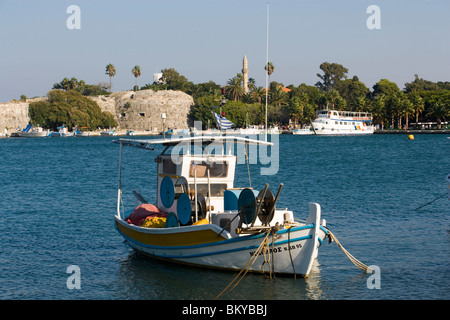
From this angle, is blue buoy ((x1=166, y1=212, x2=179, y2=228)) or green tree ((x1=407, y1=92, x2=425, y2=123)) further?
green tree ((x1=407, y1=92, x2=425, y2=123))

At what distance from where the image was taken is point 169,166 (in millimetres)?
21328

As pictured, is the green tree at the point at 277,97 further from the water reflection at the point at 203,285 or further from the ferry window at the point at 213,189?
the water reflection at the point at 203,285

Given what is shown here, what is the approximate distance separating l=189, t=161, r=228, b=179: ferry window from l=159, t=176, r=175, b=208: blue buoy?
0.84m

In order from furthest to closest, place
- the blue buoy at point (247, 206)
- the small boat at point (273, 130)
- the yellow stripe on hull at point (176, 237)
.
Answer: the small boat at point (273, 130) < the yellow stripe on hull at point (176, 237) < the blue buoy at point (247, 206)

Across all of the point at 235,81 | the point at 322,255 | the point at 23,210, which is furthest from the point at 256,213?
the point at 235,81

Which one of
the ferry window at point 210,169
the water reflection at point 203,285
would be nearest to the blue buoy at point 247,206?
the water reflection at point 203,285

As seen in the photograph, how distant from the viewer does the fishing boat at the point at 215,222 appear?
17156 mm

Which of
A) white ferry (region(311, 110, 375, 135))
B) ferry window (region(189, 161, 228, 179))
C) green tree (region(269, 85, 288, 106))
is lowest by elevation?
ferry window (region(189, 161, 228, 179))

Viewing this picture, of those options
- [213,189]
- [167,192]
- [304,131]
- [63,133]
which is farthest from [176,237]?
[63,133]

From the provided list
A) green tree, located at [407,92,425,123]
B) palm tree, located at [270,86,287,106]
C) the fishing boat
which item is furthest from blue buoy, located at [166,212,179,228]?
palm tree, located at [270,86,287,106]

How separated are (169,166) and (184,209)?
2.67 metres

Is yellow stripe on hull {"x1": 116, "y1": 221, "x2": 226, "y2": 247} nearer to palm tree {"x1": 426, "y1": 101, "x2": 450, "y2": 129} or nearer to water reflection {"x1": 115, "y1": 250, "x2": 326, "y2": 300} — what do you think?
water reflection {"x1": 115, "y1": 250, "x2": 326, "y2": 300}

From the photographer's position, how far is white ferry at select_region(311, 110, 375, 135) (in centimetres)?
15900

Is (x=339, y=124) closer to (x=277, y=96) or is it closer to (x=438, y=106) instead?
(x=438, y=106)
